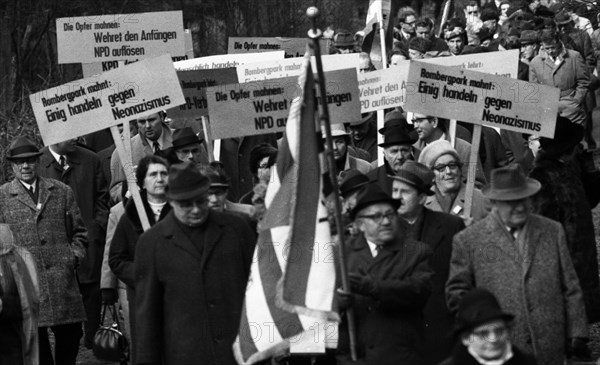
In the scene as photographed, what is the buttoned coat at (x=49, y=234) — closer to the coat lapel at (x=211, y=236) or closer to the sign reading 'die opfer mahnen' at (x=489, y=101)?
the sign reading 'die opfer mahnen' at (x=489, y=101)

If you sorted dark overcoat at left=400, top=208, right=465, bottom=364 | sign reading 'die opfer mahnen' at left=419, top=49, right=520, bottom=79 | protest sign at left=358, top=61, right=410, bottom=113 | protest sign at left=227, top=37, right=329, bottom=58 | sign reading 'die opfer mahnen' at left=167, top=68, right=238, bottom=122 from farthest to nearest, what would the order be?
protest sign at left=227, top=37, right=329, bottom=58 → sign reading 'die opfer mahnen' at left=167, top=68, right=238, bottom=122 → protest sign at left=358, top=61, right=410, bottom=113 → sign reading 'die opfer mahnen' at left=419, top=49, right=520, bottom=79 → dark overcoat at left=400, top=208, right=465, bottom=364

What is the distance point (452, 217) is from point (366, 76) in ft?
13.7

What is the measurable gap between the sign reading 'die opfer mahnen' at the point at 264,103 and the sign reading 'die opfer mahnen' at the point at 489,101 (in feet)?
2.83

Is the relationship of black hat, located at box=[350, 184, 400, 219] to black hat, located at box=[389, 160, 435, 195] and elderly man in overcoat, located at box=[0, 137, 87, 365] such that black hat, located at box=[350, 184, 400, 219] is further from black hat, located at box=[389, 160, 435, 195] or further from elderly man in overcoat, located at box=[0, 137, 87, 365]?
elderly man in overcoat, located at box=[0, 137, 87, 365]

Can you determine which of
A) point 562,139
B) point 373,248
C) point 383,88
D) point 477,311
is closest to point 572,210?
point 562,139

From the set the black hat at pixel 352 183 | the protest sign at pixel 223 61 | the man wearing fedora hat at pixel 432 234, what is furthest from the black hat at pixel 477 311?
the protest sign at pixel 223 61

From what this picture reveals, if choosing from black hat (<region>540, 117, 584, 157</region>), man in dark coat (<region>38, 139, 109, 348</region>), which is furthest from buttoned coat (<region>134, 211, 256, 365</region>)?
→ man in dark coat (<region>38, 139, 109, 348</region>)

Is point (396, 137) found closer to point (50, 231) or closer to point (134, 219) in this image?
point (134, 219)

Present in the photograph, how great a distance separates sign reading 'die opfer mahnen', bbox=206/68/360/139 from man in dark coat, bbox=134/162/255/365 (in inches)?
118

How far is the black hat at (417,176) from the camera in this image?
405 inches

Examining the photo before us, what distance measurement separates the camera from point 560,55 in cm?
1966

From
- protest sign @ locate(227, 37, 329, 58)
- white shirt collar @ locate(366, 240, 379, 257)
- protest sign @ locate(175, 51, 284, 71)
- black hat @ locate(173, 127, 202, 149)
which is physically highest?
protest sign @ locate(227, 37, 329, 58)

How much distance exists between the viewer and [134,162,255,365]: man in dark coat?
9.67 meters

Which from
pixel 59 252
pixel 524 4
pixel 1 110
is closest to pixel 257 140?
pixel 59 252
